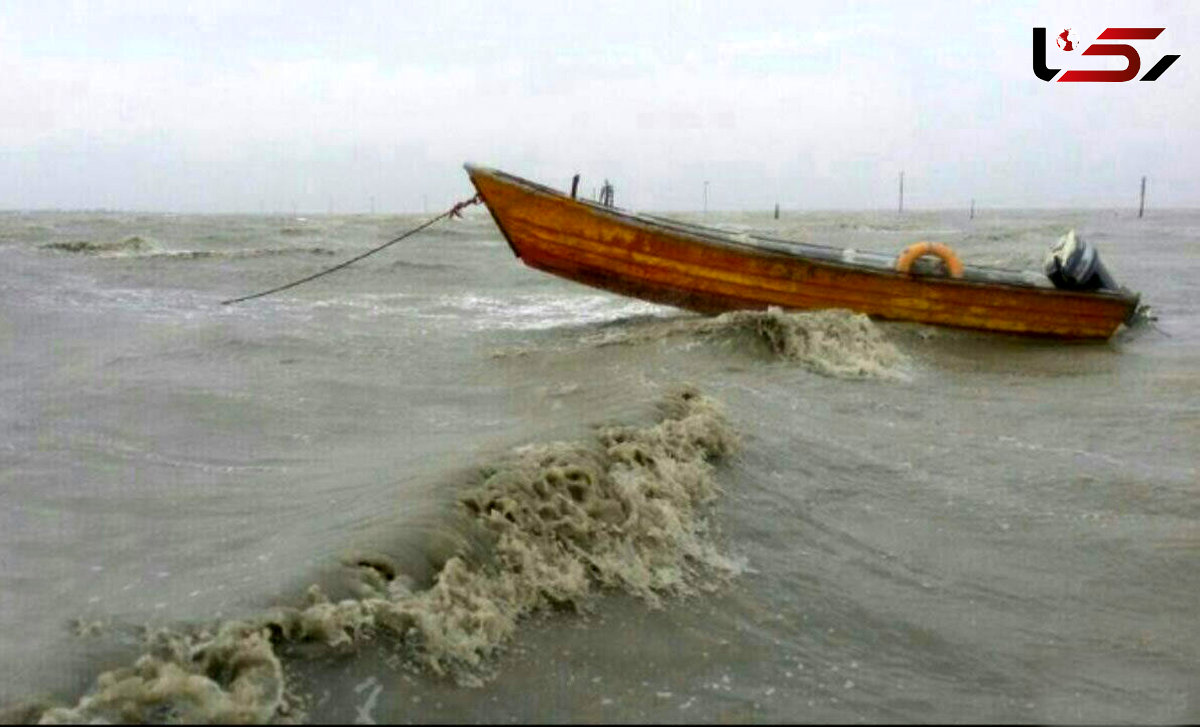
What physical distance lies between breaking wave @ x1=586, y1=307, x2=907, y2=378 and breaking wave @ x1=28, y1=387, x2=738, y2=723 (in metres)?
4.62

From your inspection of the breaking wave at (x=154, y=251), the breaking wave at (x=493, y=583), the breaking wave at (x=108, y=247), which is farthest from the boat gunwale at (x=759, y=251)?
the breaking wave at (x=108, y=247)

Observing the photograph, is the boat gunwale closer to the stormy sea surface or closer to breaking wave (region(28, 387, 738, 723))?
the stormy sea surface

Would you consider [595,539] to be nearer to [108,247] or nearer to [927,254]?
[927,254]

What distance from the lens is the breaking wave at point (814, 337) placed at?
9.54 m

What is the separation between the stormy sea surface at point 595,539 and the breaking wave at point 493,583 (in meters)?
0.01

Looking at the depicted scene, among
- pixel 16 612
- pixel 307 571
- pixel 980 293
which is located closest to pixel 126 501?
pixel 16 612

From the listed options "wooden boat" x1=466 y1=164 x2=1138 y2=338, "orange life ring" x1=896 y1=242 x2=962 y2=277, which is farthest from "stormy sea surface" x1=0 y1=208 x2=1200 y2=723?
"orange life ring" x1=896 y1=242 x2=962 y2=277

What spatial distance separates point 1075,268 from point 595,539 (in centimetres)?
951

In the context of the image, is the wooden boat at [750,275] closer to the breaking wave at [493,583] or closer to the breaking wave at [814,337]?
the breaking wave at [814,337]

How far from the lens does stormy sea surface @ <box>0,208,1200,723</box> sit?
9.55 ft

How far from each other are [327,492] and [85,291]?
1333 centimetres

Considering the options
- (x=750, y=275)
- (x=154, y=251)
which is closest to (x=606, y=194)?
(x=750, y=275)

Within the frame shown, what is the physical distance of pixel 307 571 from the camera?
3.44 m

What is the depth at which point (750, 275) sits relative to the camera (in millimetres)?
11711
